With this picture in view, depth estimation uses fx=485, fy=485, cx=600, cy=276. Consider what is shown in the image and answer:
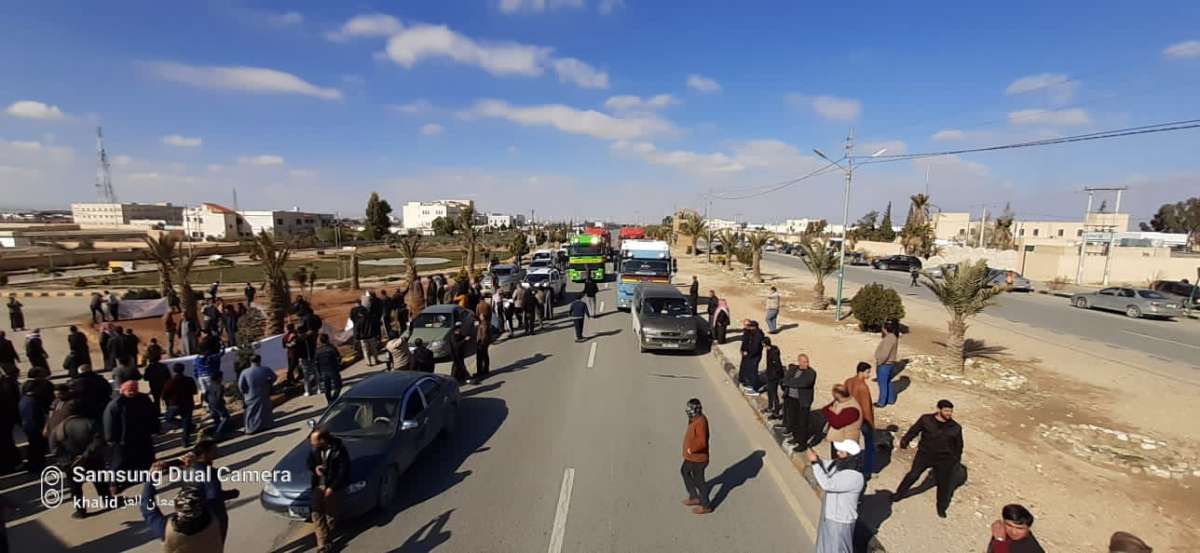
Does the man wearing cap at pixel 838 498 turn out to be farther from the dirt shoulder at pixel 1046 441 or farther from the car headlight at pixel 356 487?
the car headlight at pixel 356 487

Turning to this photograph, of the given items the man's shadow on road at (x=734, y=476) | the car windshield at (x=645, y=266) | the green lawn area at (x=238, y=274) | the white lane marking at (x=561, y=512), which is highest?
the car windshield at (x=645, y=266)

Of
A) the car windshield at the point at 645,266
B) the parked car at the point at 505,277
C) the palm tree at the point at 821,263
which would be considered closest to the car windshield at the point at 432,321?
the parked car at the point at 505,277

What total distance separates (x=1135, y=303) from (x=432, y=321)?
32460 millimetres

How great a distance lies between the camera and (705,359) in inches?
563

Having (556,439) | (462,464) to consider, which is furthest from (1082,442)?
(462,464)

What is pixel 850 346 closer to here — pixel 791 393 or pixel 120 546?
pixel 791 393

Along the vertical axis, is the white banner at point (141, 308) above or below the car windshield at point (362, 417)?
below

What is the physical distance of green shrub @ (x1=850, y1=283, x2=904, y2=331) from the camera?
17.0 m

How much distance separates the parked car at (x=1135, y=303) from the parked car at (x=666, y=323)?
2451cm

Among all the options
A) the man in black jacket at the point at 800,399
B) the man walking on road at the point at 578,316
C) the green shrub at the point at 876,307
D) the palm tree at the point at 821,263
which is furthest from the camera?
the palm tree at the point at 821,263

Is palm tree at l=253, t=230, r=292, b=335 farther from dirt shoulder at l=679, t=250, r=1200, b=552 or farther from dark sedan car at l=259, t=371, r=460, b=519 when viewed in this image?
dirt shoulder at l=679, t=250, r=1200, b=552

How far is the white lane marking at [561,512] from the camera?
5.78 meters

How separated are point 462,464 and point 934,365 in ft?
41.2

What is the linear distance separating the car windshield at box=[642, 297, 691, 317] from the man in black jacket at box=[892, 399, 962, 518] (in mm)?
9045
